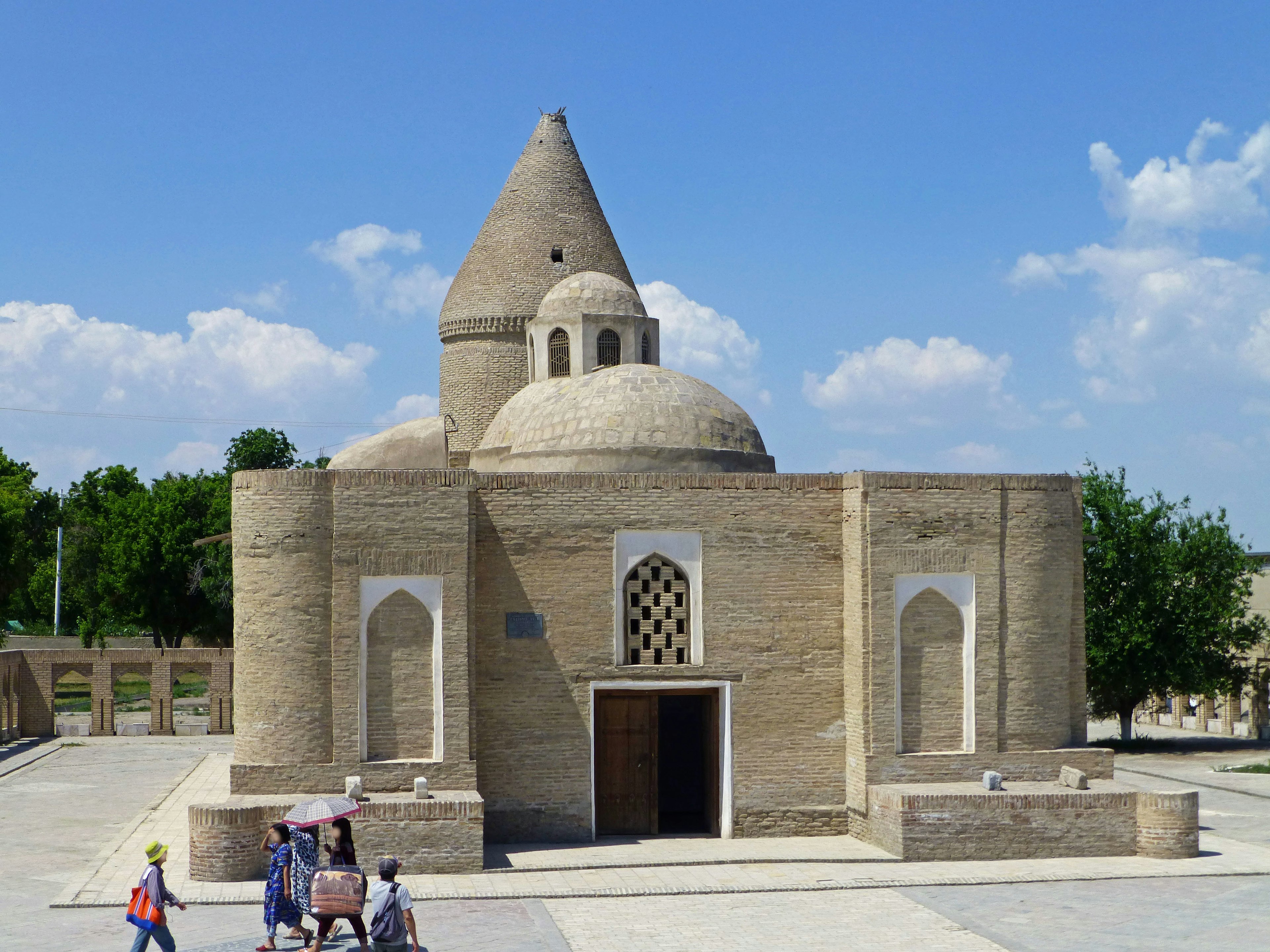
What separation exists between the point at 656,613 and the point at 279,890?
6495 mm

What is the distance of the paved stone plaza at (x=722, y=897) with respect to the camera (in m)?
12.0

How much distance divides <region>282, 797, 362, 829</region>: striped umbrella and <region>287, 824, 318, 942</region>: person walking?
0.10 meters

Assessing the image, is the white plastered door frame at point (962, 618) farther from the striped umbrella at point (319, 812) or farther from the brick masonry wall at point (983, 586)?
the striped umbrella at point (319, 812)

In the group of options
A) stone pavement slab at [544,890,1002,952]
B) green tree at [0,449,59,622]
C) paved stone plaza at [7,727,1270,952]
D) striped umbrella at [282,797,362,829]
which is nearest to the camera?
striped umbrella at [282,797,362,829]

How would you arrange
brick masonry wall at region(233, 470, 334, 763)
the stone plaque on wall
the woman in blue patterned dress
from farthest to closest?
the stone plaque on wall, brick masonry wall at region(233, 470, 334, 763), the woman in blue patterned dress

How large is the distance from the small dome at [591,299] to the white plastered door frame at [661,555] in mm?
5517

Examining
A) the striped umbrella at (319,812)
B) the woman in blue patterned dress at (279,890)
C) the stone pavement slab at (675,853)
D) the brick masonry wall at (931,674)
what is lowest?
the stone pavement slab at (675,853)

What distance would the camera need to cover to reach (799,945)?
38.8 feet

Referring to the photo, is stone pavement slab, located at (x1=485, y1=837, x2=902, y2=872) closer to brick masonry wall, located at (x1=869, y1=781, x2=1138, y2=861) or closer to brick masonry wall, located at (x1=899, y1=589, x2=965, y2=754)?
brick masonry wall, located at (x1=869, y1=781, x2=1138, y2=861)

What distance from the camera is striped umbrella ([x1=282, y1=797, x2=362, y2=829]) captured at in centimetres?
1112

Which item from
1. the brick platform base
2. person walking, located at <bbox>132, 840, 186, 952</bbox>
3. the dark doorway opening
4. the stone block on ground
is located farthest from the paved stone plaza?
the dark doorway opening

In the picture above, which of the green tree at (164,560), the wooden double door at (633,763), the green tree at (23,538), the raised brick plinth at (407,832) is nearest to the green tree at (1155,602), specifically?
the wooden double door at (633,763)

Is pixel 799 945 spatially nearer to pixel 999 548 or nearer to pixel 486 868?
pixel 486 868

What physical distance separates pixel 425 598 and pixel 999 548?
21.9 feet
